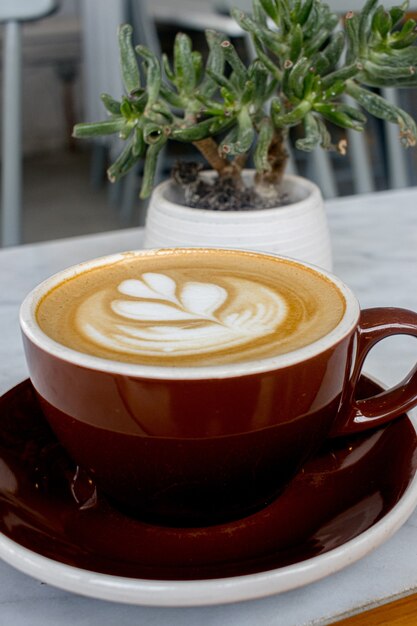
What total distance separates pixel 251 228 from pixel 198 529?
1.00 feet

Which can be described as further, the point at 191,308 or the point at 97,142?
the point at 97,142

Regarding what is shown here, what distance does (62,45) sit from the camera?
417 cm

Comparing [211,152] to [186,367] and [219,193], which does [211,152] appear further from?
[186,367]

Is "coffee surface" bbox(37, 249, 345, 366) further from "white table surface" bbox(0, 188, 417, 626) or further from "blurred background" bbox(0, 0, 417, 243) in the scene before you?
"blurred background" bbox(0, 0, 417, 243)

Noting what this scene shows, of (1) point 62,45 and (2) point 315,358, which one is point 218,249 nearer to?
(2) point 315,358

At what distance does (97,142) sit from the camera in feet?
10.5

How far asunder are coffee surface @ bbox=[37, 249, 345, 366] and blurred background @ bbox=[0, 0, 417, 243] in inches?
47.8

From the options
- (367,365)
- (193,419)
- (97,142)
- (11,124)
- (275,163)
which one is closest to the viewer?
(193,419)

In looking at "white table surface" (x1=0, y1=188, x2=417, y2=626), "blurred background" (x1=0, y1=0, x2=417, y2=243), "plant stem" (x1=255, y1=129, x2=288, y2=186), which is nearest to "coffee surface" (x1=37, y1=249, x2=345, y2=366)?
"white table surface" (x1=0, y1=188, x2=417, y2=626)

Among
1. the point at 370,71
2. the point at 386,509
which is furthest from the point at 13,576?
the point at 370,71

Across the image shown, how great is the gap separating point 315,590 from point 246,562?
38 millimetres

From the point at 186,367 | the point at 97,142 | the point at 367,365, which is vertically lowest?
the point at 97,142

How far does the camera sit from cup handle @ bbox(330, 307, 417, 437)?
1.27 ft

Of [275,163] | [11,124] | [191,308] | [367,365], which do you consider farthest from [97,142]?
[191,308]
